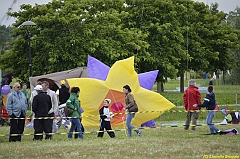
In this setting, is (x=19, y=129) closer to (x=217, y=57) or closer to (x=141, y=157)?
(x=141, y=157)

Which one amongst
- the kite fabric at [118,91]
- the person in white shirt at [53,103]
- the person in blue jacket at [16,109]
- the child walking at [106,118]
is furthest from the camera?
the kite fabric at [118,91]

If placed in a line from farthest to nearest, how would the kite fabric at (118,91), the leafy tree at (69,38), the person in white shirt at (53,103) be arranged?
the leafy tree at (69,38) < the kite fabric at (118,91) < the person in white shirt at (53,103)

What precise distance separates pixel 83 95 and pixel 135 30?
21428 mm

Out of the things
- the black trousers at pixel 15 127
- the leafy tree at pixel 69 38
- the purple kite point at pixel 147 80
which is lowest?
the black trousers at pixel 15 127

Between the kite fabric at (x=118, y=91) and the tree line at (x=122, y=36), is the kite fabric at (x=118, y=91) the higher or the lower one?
the lower one

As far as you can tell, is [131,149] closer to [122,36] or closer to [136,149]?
[136,149]

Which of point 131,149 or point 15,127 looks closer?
point 131,149

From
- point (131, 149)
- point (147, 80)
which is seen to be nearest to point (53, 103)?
point (131, 149)

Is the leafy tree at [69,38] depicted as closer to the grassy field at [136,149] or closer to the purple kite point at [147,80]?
the purple kite point at [147,80]

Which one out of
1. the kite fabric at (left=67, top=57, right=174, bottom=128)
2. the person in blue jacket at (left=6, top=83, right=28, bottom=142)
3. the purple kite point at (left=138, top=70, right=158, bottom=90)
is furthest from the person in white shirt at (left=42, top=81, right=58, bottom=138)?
the purple kite point at (left=138, top=70, right=158, bottom=90)

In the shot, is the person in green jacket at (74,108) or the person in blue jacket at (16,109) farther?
the person in green jacket at (74,108)

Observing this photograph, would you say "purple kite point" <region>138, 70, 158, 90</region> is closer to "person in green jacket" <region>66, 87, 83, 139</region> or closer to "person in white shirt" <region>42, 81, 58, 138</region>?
"person in green jacket" <region>66, 87, 83, 139</region>

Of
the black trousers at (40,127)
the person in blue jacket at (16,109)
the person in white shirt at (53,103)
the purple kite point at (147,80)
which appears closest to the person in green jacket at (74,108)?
the person in white shirt at (53,103)

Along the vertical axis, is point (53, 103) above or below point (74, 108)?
above
